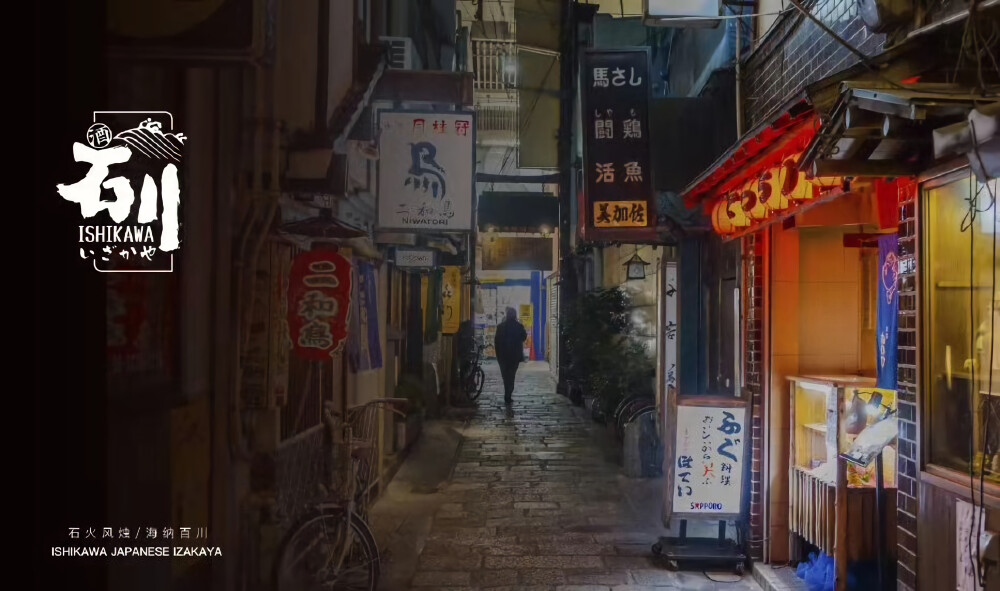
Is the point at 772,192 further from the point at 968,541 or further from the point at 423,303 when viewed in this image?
the point at 423,303

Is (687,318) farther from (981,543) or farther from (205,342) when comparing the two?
(205,342)

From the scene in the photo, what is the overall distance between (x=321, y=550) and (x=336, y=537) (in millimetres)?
219

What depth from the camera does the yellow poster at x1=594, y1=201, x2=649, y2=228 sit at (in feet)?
34.1

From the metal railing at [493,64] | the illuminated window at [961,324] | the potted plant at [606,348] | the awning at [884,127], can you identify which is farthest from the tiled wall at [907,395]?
the metal railing at [493,64]

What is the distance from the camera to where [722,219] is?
7949 mm

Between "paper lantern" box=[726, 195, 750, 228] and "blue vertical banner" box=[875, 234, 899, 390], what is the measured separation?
4.48 feet

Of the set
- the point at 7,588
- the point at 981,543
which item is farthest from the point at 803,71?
the point at 7,588

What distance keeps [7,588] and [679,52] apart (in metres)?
13.3

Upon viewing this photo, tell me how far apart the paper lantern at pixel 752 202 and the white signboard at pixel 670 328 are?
14.2 ft

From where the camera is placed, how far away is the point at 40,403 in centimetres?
456

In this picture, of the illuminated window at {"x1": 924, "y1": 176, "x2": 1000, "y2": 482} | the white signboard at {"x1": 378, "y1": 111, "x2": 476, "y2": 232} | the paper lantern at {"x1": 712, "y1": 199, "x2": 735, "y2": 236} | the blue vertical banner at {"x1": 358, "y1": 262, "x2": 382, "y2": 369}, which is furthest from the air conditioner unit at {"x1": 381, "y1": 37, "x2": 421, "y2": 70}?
the illuminated window at {"x1": 924, "y1": 176, "x2": 1000, "y2": 482}

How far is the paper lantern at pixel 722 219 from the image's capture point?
778cm

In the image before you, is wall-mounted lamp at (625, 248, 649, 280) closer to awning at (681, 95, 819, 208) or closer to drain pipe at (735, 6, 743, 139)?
drain pipe at (735, 6, 743, 139)

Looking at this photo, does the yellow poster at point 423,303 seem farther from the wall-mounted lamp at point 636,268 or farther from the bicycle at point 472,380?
the bicycle at point 472,380
